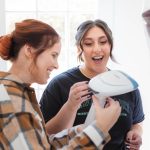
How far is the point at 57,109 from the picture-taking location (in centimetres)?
116

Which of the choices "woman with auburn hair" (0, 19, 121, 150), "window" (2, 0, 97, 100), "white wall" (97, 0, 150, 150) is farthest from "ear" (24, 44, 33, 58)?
"white wall" (97, 0, 150, 150)

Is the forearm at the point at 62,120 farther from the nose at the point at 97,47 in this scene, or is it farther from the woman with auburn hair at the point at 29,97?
the nose at the point at 97,47

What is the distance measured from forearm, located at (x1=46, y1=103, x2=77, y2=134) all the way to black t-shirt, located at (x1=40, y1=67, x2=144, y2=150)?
0.07 meters

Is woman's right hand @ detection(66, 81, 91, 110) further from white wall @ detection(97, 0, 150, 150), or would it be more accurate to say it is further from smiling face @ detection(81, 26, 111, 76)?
white wall @ detection(97, 0, 150, 150)

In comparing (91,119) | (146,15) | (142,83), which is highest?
(146,15)

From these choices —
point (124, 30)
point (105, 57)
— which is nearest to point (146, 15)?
point (105, 57)

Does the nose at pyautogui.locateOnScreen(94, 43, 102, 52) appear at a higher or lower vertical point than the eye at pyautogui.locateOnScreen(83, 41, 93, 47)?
lower

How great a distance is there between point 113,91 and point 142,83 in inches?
38.4

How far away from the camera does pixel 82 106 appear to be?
1.13m

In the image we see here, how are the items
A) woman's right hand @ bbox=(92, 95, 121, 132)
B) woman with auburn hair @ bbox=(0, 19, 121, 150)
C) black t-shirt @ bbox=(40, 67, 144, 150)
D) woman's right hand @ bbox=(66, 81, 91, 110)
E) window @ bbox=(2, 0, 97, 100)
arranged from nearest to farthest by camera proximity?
woman with auburn hair @ bbox=(0, 19, 121, 150) < woman's right hand @ bbox=(92, 95, 121, 132) < woman's right hand @ bbox=(66, 81, 91, 110) < black t-shirt @ bbox=(40, 67, 144, 150) < window @ bbox=(2, 0, 97, 100)

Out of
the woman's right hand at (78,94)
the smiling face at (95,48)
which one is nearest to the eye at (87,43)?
the smiling face at (95,48)

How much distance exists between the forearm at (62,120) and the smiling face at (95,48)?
251 mm

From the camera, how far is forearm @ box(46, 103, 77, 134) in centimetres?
102

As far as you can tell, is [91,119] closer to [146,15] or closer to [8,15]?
[146,15]
